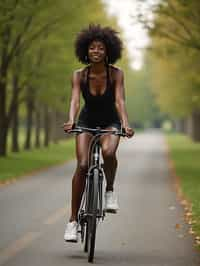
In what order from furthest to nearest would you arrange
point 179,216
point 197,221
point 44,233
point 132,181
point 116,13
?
point 116,13 → point 132,181 → point 179,216 → point 197,221 → point 44,233

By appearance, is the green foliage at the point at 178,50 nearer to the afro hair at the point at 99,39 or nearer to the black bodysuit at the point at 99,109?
the afro hair at the point at 99,39

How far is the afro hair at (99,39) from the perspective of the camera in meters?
7.54

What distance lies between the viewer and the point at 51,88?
113 ft

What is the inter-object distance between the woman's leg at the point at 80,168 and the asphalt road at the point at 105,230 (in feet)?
1.64

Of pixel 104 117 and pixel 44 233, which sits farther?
pixel 44 233

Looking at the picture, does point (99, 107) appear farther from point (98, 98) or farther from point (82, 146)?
point (82, 146)

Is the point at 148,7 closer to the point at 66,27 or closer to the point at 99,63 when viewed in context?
the point at 66,27

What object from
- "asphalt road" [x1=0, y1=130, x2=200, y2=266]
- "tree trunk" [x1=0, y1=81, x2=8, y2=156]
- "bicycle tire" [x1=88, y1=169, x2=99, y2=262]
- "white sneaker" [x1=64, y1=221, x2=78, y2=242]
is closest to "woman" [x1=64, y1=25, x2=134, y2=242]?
"white sneaker" [x1=64, y1=221, x2=78, y2=242]

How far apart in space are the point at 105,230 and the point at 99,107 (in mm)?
2734

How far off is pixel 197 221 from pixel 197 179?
9.62 m

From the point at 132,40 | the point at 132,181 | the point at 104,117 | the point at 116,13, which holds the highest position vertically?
the point at 116,13

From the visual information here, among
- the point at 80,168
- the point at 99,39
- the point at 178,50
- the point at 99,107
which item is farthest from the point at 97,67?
the point at 178,50

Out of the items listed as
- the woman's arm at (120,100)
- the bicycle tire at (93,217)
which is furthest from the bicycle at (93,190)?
the woman's arm at (120,100)

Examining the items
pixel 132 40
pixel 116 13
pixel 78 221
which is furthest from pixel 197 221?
pixel 116 13
